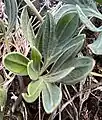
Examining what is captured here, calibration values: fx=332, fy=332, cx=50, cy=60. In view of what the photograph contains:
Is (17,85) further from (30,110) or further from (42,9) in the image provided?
(42,9)

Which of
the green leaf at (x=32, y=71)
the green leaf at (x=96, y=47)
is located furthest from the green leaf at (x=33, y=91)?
the green leaf at (x=96, y=47)

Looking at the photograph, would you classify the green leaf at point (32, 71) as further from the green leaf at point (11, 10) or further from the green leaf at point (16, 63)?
the green leaf at point (11, 10)

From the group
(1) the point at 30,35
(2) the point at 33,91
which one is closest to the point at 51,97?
(2) the point at 33,91

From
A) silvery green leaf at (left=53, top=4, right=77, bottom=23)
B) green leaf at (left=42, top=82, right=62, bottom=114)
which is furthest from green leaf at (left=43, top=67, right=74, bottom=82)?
silvery green leaf at (left=53, top=4, right=77, bottom=23)

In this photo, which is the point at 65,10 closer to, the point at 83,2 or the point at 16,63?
the point at 83,2

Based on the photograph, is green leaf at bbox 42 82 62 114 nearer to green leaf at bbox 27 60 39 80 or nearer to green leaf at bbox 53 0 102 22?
green leaf at bbox 27 60 39 80
